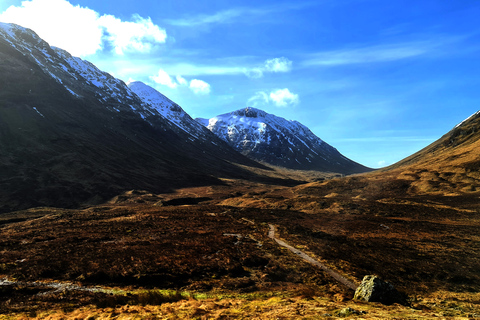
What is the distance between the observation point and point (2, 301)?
744 inches

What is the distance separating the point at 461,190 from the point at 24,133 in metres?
198

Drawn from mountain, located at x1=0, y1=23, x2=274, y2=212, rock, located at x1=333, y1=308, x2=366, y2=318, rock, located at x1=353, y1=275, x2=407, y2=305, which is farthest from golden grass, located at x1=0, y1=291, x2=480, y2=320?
mountain, located at x1=0, y1=23, x2=274, y2=212

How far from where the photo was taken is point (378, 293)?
1944cm

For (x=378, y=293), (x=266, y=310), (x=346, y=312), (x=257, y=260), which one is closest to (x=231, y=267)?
(x=257, y=260)

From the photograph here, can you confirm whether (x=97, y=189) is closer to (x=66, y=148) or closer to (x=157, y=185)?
(x=157, y=185)

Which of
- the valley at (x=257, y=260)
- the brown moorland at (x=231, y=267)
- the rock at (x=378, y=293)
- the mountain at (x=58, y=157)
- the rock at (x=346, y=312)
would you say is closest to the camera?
the rock at (x=346, y=312)

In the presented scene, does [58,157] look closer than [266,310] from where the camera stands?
No

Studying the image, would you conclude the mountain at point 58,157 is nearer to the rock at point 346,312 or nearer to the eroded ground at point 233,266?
the eroded ground at point 233,266

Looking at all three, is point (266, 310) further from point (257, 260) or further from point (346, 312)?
point (257, 260)

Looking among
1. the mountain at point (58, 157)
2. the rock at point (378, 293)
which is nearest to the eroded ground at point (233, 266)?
the rock at point (378, 293)

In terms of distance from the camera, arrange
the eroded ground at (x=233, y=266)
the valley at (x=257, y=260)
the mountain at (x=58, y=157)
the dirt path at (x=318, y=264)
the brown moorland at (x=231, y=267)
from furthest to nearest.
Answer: the mountain at (x=58, y=157) → the dirt path at (x=318, y=264) → the valley at (x=257, y=260) → the eroded ground at (x=233, y=266) → the brown moorland at (x=231, y=267)

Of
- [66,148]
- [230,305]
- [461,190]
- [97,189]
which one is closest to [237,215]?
[230,305]

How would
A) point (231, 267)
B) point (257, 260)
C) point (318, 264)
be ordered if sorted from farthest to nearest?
point (257, 260)
point (318, 264)
point (231, 267)

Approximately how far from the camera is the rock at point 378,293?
19297 mm
